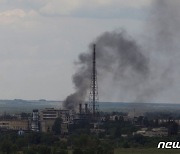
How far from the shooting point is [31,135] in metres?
69.6

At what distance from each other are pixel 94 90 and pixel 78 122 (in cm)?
495

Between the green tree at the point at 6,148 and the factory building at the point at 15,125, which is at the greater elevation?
the factory building at the point at 15,125

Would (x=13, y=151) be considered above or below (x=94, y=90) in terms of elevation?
below

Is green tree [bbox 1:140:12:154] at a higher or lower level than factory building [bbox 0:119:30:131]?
lower

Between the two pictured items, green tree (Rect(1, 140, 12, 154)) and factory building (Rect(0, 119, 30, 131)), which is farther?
factory building (Rect(0, 119, 30, 131))

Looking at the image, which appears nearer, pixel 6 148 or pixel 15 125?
pixel 6 148

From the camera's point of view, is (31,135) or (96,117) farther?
(96,117)

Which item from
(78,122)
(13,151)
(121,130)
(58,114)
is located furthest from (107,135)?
(13,151)

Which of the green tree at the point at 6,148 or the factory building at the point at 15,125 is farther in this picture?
the factory building at the point at 15,125

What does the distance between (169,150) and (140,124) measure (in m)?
39.3

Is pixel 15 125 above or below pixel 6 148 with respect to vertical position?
above

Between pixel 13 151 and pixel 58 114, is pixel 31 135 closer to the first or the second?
pixel 13 151

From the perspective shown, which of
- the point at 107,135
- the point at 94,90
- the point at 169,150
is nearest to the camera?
the point at 169,150

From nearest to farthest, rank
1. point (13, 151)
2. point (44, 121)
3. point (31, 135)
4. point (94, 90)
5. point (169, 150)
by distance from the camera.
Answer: point (13, 151)
point (169, 150)
point (31, 135)
point (94, 90)
point (44, 121)
